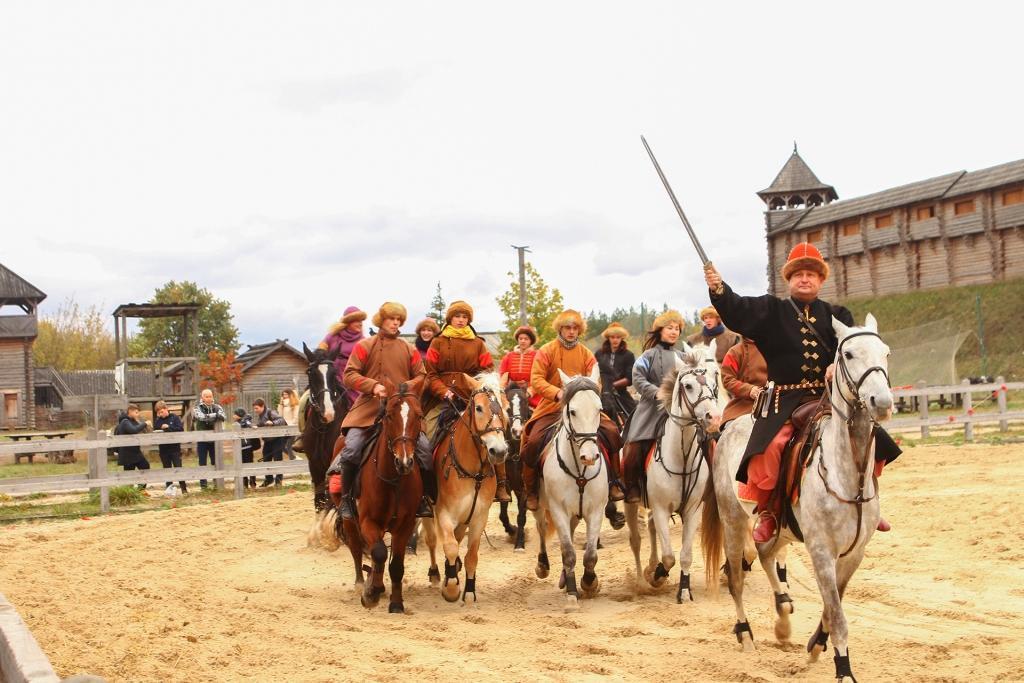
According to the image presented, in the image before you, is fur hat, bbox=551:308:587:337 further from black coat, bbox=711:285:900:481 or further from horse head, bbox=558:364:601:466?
black coat, bbox=711:285:900:481

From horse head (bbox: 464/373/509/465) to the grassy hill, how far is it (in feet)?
107

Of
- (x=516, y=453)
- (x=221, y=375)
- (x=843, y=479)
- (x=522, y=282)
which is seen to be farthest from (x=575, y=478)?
(x=221, y=375)

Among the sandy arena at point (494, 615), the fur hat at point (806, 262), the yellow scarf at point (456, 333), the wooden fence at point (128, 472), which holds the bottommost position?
the sandy arena at point (494, 615)

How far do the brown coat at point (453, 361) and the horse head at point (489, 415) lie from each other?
25.6 inches

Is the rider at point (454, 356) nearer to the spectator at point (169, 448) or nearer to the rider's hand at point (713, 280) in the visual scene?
the rider's hand at point (713, 280)

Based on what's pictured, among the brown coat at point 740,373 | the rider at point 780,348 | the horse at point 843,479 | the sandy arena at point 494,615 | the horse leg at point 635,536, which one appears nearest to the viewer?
the horse at point 843,479

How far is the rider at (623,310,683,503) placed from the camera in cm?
964

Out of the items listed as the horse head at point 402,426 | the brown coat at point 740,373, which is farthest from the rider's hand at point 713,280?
the horse head at point 402,426

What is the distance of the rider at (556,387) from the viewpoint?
9602mm

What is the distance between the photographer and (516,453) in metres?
10.7

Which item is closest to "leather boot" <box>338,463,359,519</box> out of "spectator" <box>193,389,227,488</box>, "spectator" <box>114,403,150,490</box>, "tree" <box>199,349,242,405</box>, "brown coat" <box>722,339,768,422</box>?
"brown coat" <box>722,339,768,422</box>

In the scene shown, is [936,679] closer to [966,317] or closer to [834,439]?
[834,439]

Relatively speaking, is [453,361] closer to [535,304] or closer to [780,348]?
[780,348]

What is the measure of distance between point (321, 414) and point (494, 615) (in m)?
3.58
